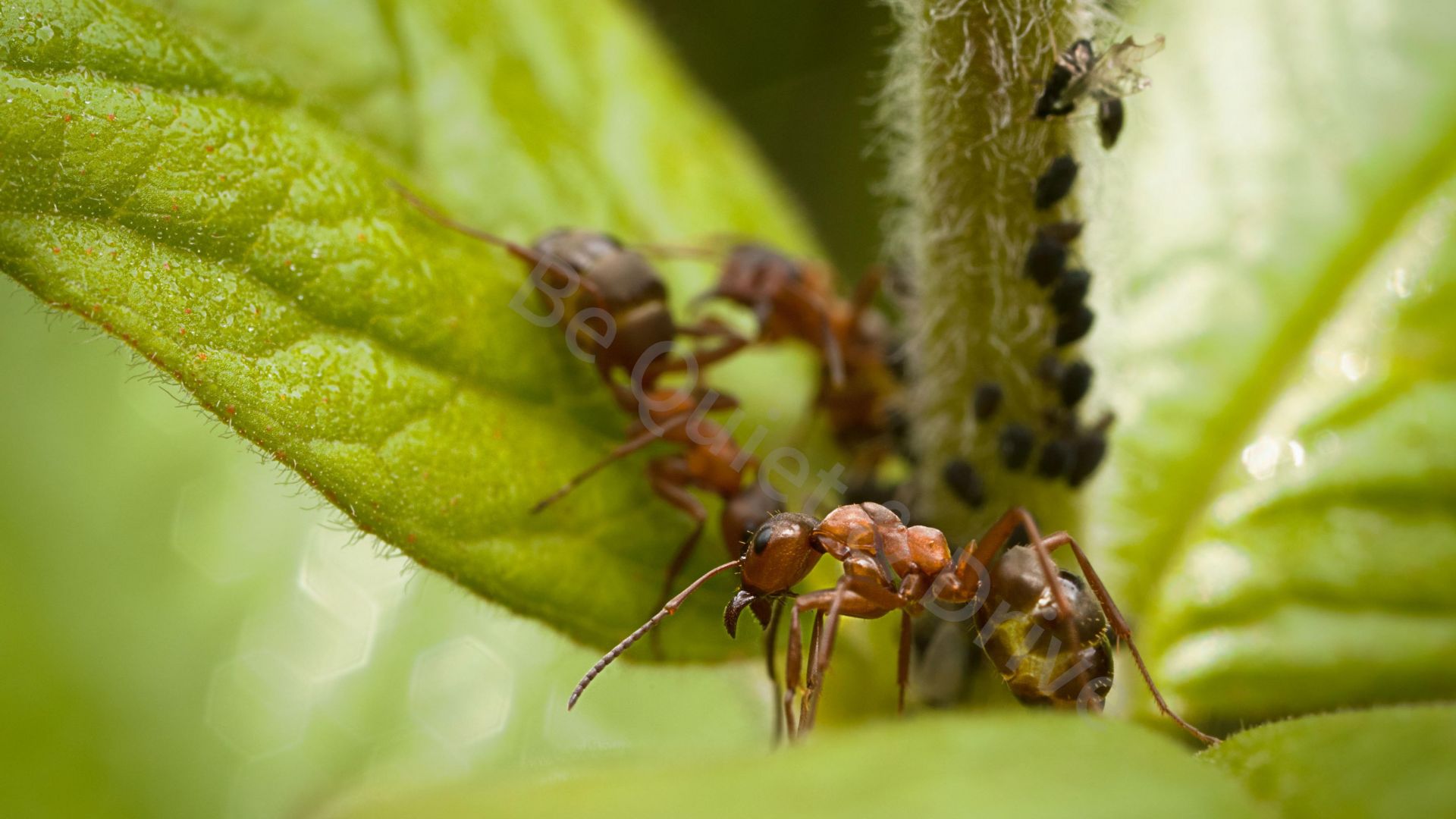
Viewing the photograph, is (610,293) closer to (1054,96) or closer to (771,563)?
(771,563)

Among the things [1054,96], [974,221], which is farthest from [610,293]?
[1054,96]

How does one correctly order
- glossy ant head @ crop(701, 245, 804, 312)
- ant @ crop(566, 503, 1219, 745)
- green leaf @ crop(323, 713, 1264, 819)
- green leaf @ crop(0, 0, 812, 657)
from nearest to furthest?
green leaf @ crop(323, 713, 1264, 819) → green leaf @ crop(0, 0, 812, 657) → ant @ crop(566, 503, 1219, 745) → glossy ant head @ crop(701, 245, 804, 312)

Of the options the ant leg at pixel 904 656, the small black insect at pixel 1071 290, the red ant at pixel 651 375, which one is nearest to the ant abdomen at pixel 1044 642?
the ant leg at pixel 904 656

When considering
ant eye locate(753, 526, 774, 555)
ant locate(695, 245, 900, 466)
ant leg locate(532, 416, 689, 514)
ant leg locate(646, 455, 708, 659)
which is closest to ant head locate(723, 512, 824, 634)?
ant eye locate(753, 526, 774, 555)

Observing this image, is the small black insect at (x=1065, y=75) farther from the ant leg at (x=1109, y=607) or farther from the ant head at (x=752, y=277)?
the ant head at (x=752, y=277)

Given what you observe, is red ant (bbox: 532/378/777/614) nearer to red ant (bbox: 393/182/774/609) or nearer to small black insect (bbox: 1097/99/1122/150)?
red ant (bbox: 393/182/774/609)

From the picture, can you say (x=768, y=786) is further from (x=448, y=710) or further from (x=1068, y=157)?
(x=448, y=710)

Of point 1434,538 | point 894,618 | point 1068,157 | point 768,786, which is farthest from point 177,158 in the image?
point 1434,538
